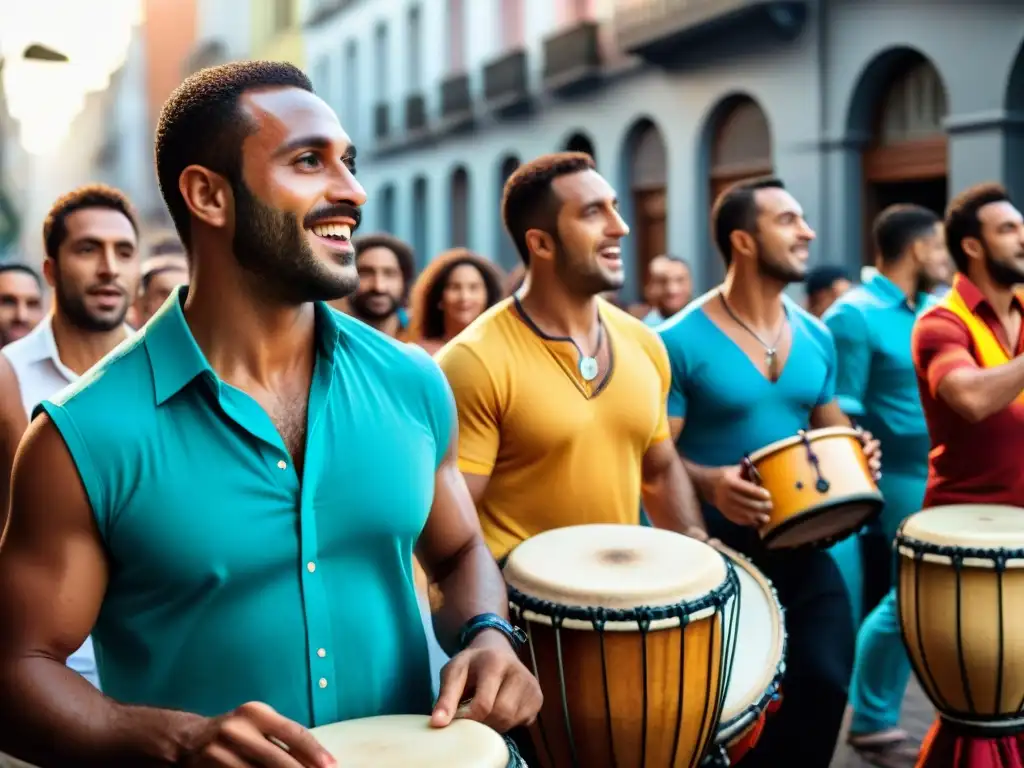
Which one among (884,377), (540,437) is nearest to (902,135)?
(884,377)

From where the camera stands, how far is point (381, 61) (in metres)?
29.7

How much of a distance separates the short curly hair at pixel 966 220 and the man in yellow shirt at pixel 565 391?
1606 millimetres

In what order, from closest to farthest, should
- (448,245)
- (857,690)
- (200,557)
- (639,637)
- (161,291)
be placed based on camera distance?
(200,557) < (639,637) < (857,690) < (161,291) < (448,245)

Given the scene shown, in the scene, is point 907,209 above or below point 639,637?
above

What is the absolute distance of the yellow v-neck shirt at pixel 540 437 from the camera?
3.82 metres

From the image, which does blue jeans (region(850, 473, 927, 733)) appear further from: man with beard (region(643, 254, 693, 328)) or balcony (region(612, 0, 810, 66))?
balcony (region(612, 0, 810, 66))

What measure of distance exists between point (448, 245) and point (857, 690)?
69.9ft

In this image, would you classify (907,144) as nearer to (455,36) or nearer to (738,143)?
(738,143)

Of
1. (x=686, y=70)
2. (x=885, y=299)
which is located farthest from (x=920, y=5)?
(x=885, y=299)

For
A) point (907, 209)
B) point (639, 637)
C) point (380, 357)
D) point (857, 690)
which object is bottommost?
point (857, 690)

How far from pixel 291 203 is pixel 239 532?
20.8 inches

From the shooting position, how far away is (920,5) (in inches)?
493

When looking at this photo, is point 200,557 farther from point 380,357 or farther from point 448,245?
point 448,245

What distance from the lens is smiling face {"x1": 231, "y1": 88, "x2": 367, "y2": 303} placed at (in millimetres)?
2125
